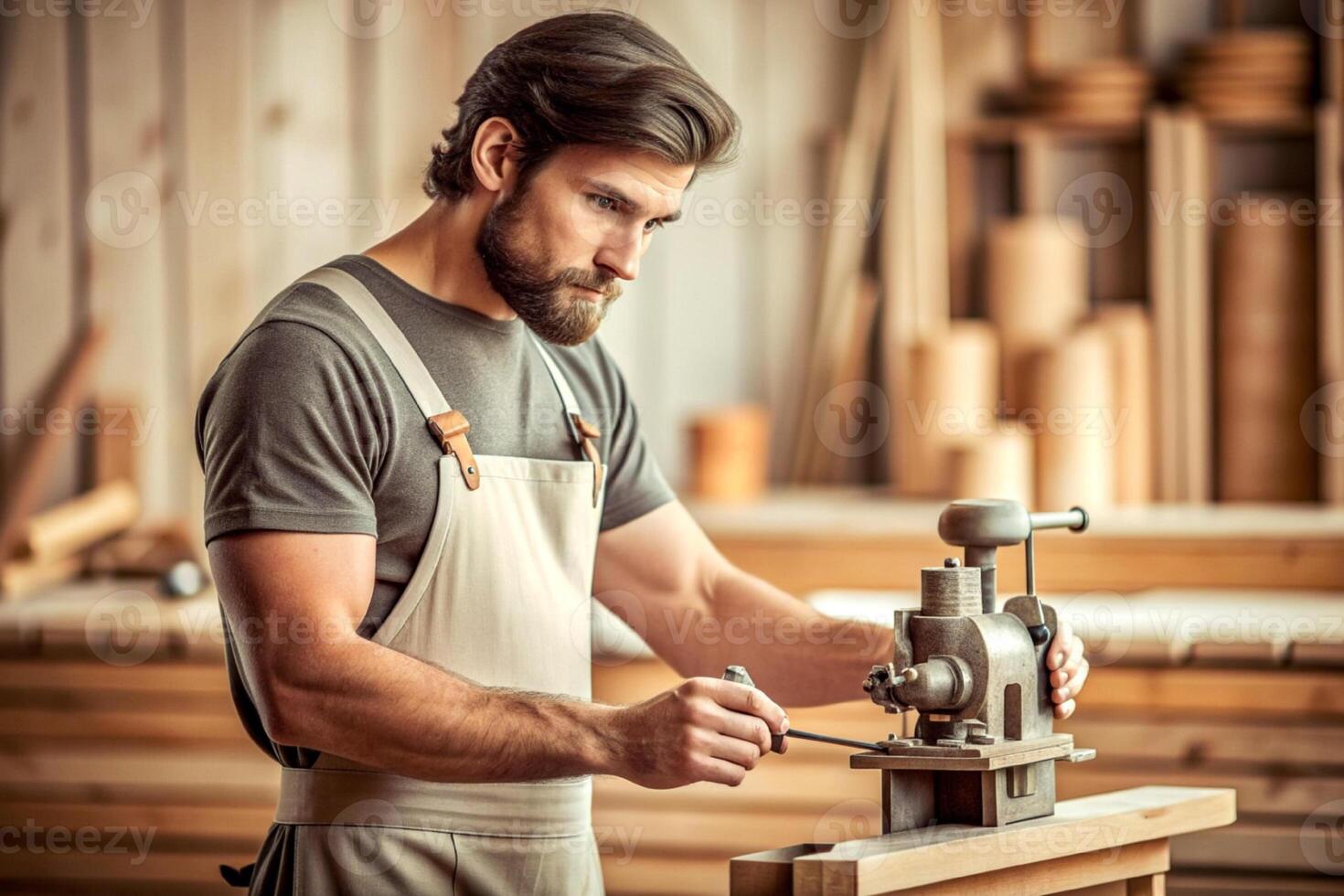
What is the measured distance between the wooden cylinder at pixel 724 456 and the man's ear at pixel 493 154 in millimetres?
2922

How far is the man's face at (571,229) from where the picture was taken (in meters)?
2.08

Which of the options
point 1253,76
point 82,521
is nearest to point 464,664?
point 82,521

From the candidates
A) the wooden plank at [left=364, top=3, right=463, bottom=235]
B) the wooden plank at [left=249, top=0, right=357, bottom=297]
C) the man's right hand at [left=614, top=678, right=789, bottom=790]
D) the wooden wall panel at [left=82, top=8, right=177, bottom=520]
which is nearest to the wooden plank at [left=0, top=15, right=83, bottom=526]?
the wooden wall panel at [left=82, top=8, right=177, bottom=520]

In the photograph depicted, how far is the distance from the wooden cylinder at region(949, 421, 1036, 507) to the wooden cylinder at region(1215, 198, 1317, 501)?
81 centimetres

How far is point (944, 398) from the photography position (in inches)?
188

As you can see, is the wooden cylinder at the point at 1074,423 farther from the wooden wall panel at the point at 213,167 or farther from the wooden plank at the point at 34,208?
the wooden plank at the point at 34,208

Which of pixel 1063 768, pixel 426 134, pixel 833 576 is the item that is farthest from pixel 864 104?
pixel 1063 768

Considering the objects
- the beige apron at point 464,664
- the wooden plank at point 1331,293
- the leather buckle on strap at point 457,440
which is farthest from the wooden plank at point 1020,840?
the wooden plank at point 1331,293

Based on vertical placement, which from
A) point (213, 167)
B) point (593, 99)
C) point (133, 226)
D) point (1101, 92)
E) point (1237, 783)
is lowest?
point (1237, 783)

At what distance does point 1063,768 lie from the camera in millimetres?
3801

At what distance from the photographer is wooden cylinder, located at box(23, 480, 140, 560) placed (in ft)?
14.5

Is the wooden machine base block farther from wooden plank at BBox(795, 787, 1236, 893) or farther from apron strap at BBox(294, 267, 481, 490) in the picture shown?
apron strap at BBox(294, 267, 481, 490)

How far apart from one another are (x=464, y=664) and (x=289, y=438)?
1.28ft

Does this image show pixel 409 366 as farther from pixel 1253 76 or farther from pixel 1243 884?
pixel 1253 76
